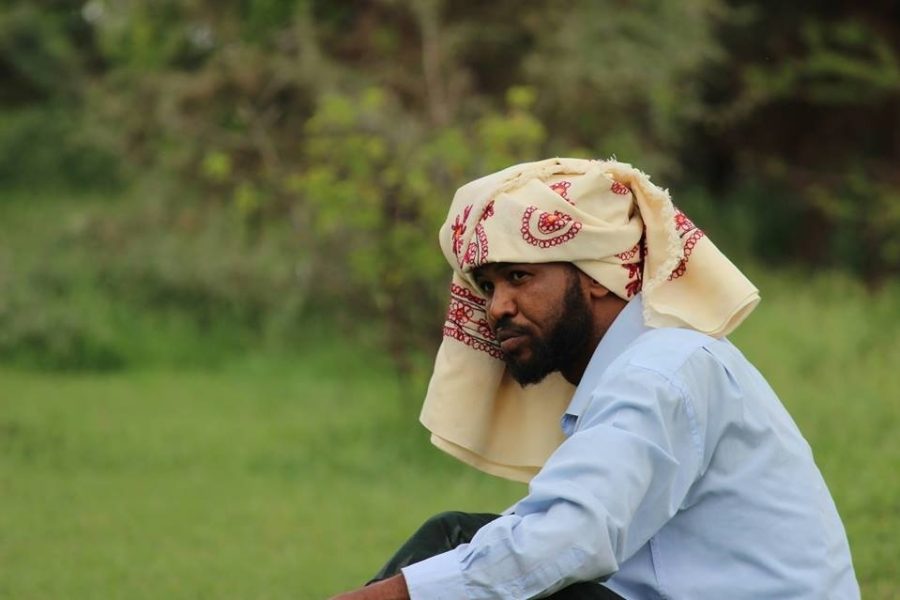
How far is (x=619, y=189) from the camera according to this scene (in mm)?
3273

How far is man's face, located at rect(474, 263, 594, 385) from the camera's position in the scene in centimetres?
321

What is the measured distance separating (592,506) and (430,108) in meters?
10.0

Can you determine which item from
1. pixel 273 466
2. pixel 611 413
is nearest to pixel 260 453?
pixel 273 466

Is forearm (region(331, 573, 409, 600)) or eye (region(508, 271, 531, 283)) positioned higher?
eye (region(508, 271, 531, 283))

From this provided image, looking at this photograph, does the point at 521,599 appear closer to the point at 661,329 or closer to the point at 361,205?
the point at 661,329

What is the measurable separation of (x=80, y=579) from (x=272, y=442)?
276 cm

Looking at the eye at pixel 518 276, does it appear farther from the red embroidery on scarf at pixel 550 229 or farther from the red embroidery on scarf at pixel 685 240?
the red embroidery on scarf at pixel 685 240

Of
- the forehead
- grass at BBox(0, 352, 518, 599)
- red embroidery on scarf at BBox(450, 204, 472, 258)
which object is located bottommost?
grass at BBox(0, 352, 518, 599)

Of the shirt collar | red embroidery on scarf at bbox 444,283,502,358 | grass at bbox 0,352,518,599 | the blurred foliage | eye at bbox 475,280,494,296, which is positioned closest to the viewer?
the shirt collar

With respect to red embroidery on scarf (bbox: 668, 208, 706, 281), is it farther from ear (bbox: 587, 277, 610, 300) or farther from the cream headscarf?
ear (bbox: 587, 277, 610, 300)

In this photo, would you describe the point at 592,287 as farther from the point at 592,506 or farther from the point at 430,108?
the point at 430,108

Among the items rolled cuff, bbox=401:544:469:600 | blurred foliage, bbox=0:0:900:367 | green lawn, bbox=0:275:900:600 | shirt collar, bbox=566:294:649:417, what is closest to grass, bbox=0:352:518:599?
green lawn, bbox=0:275:900:600

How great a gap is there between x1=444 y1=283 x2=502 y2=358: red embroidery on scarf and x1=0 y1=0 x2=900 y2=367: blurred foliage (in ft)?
21.5

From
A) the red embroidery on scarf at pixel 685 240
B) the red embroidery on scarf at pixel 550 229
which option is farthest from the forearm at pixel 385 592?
the red embroidery on scarf at pixel 685 240
